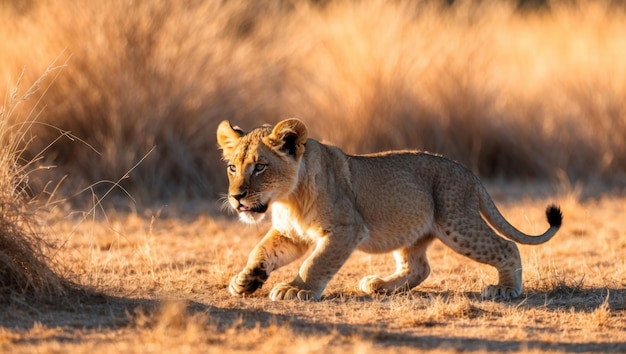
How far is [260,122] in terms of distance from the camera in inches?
462

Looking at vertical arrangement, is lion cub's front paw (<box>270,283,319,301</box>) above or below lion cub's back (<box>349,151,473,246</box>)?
below

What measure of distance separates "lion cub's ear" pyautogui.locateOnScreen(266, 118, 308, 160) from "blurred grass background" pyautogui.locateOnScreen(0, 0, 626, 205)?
13.4ft

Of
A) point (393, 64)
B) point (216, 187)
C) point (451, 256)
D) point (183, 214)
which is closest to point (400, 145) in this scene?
point (393, 64)

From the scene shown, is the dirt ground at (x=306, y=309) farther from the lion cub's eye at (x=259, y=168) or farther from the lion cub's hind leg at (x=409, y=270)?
the lion cub's eye at (x=259, y=168)

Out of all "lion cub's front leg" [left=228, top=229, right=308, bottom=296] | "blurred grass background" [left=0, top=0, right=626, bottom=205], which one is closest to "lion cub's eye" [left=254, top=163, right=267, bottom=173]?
"lion cub's front leg" [left=228, top=229, right=308, bottom=296]

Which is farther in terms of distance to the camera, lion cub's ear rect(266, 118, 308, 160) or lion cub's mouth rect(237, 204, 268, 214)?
lion cub's ear rect(266, 118, 308, 160)

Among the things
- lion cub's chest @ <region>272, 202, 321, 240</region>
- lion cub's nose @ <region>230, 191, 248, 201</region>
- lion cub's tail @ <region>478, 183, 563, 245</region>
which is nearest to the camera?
lion cub's nose @ <region>230, 191, 248, 201</region>

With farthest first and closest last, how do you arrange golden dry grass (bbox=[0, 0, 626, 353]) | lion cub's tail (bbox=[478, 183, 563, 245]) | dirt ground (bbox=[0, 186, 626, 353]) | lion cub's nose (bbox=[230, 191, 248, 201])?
lion cub's tail (bbox=[478, 183, 563, 245]) → lion cub's nose (bbox=[230, 191, 248, 201]) → golden dry grass (bbox=[0, 0, 626, 353]) → dirt ground (bbox=[0, 186, 626, 353])

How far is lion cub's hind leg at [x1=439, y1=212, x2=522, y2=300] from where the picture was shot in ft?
22.4

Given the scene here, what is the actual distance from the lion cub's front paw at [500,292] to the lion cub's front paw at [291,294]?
1.12 metres

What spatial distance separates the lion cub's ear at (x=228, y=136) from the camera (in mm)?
6641

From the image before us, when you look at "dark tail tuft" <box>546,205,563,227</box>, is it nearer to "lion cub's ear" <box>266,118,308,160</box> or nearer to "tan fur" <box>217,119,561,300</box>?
"tan fur" <box>217,119,561,300</box>

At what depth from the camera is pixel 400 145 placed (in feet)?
40.6

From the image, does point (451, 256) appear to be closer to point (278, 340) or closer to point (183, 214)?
Result: point (183, 214)
